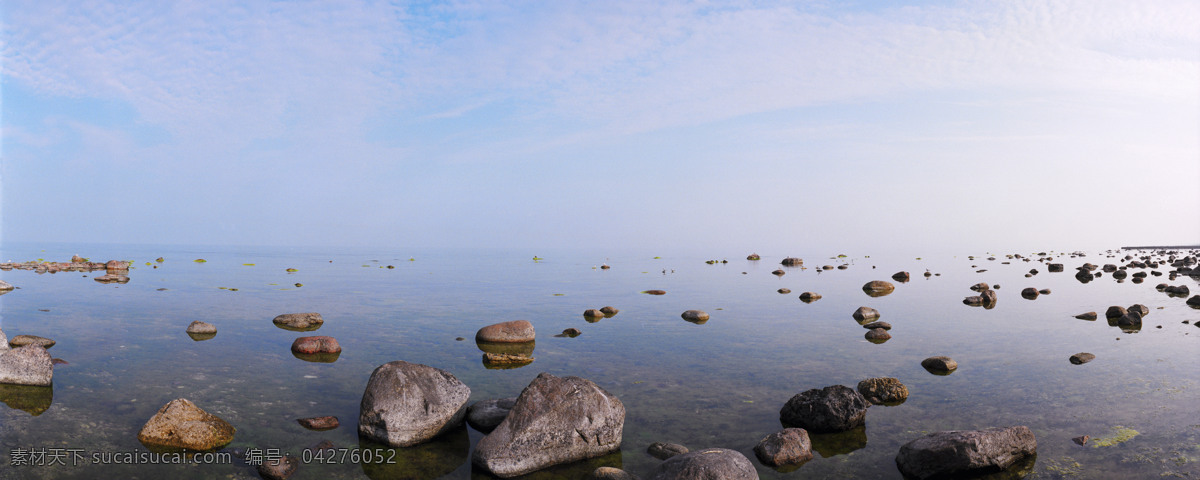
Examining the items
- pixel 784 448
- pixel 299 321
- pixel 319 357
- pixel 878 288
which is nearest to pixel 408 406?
pixel 784 448

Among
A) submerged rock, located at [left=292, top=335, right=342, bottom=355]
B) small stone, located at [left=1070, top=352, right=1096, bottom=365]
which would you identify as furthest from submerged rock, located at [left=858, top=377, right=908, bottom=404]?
submerged rock, located at [left=292, top=335, right=342, bottom=355]

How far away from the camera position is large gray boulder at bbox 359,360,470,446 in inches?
380

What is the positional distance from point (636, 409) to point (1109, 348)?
16.1 m

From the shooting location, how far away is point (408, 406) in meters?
9.86

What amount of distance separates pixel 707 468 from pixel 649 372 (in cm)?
718

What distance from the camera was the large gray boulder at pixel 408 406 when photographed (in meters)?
9.65

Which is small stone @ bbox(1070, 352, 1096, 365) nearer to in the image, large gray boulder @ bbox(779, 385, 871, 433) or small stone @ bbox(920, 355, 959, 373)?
small stone @ bbox(920, 355, 959, 373)

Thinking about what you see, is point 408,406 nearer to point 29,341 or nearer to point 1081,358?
point 29,341

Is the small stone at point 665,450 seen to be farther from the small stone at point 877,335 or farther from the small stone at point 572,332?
the small stone at point 877,335

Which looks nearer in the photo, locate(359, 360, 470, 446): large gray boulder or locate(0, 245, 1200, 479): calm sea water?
locate(0, 245, 1200, 479): calm sea water

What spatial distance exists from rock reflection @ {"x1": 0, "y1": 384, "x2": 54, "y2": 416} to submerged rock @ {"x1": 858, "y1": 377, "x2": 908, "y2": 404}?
15668 millimetres

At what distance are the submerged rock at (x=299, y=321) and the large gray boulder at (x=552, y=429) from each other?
1476 cm

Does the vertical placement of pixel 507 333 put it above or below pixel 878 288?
below

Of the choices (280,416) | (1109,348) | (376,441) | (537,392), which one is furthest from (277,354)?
(1109,348)
